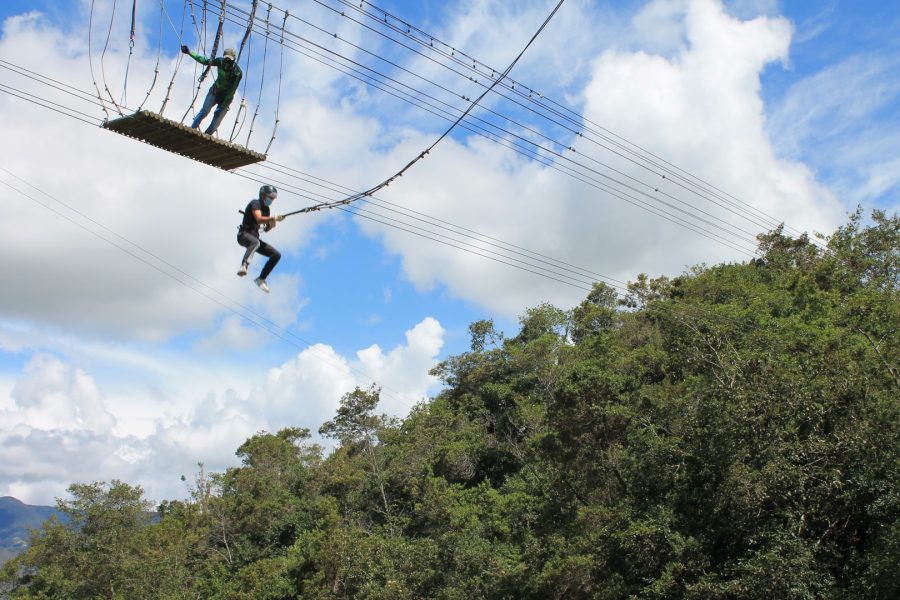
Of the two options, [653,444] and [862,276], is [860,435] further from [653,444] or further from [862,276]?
[862,276]

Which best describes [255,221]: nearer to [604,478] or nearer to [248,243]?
[248,243]

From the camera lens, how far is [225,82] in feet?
28.5

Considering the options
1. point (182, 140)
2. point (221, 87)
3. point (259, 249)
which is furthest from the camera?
point (259, 249)

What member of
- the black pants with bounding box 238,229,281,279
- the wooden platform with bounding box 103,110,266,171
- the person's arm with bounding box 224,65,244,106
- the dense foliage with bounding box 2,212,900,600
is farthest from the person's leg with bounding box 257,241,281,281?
the dense foliage with bounding box 2,212,900,600

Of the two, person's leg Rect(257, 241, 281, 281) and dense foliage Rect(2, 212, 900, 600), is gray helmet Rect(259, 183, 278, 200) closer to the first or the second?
person's leg Rect(257, 241, 281, 281)

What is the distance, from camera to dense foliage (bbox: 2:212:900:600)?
15312 millimetres

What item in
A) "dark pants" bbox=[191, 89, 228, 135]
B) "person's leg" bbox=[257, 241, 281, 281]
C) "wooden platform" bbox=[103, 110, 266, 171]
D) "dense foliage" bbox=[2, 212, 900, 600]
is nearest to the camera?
"wooden platform" bbox=[103, 110, 266, 171]

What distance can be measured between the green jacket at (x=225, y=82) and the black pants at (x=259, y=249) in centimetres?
159

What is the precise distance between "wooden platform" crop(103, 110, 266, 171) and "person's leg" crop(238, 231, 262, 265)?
834 mm

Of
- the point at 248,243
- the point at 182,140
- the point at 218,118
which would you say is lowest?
the point at 248,243

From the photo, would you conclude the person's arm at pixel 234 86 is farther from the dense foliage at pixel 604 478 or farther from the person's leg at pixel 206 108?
the dense foliage at pixel 604 478

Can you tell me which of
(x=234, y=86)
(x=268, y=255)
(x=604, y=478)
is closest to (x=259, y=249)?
(x=268, y=255)

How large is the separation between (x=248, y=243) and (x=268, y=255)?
0.47m

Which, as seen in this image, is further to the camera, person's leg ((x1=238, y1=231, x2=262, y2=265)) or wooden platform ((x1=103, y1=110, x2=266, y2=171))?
person's leg ((x1=238, y1=231, x2=262, y2=265))
